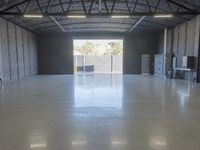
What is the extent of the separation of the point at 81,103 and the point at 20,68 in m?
9.92

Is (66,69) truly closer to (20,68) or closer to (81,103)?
(20,68)

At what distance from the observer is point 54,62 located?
707 inches

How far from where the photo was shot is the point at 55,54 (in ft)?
58.7

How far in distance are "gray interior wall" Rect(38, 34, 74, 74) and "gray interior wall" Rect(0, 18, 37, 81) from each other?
107 centimetres

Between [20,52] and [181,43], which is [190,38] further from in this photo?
[20,52]

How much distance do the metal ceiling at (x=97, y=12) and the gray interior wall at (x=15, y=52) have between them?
2.14ft

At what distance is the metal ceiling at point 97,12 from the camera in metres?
9.84

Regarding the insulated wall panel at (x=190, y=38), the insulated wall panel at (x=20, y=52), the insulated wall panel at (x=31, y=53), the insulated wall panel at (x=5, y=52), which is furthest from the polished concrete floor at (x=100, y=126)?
the insulated wall panel at (x=31, y=53)

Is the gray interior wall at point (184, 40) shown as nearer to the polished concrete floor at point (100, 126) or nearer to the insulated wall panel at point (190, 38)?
the insulated wall panel at point (190, 38)

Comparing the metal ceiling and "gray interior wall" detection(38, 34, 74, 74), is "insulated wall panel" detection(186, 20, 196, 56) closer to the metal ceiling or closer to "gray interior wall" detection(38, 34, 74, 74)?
the metal ceiling

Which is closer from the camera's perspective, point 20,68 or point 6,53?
point 6,53

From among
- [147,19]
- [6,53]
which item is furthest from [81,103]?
[147,19]

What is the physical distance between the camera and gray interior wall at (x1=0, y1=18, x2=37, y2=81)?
11352 mm

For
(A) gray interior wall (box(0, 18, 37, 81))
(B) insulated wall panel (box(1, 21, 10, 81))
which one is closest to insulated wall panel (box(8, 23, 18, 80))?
(A) gray interior wall (box(0, 18, 37, 81))
